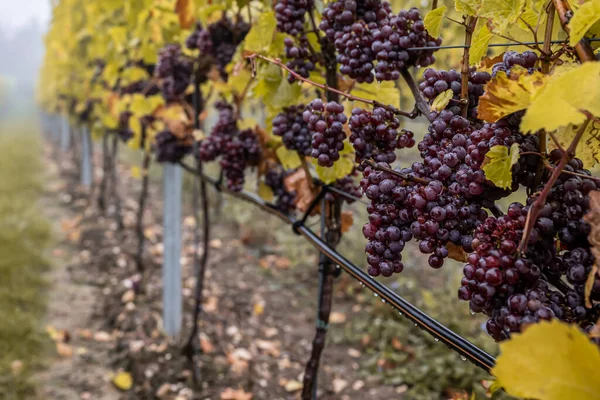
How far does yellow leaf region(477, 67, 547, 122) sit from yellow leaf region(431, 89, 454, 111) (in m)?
0.12

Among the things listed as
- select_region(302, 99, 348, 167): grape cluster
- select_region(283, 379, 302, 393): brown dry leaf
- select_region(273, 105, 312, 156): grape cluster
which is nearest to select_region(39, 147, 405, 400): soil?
select_region(283, 379, 302, 393): brown dry leaf

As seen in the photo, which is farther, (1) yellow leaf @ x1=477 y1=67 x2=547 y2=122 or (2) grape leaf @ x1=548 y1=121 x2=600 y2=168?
Answer: (2) grape leaf @ x1=548 y1=121 x2=600 y2=168

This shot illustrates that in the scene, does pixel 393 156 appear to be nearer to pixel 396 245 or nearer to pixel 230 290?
pixel 396 245

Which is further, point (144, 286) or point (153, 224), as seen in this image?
point (153, 224)

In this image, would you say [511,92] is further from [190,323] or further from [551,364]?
[190,323]

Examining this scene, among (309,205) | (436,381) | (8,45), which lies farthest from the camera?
(8,45)

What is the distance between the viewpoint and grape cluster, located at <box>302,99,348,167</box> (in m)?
1.02

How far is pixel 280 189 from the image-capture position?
187cm

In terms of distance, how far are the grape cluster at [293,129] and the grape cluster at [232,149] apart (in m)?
0.44

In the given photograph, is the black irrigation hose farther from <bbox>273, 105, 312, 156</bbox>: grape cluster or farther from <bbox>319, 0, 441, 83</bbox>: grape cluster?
<bbox>319, 0, 441, 83</bbox>: grape cluster

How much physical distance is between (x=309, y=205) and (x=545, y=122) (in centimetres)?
113

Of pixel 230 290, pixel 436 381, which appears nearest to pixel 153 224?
pixel 230 290

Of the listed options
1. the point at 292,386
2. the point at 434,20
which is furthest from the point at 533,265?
the point at 292,386

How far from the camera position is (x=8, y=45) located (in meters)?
87.6
